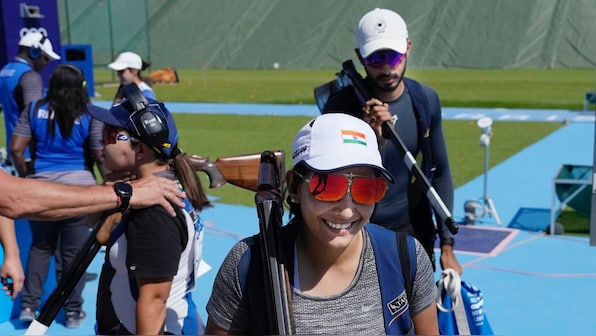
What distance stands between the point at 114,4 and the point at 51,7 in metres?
55.1

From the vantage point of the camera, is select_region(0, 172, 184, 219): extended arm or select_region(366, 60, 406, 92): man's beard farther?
select_region(366, 60, 406, 92): man's beard

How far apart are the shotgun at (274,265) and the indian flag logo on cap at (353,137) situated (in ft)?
0.89

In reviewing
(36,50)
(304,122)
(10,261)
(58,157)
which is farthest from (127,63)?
(304,122)

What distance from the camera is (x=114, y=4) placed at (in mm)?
66375

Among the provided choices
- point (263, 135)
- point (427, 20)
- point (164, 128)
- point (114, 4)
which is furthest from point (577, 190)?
point (114, 4)

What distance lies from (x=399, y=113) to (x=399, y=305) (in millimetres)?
1876

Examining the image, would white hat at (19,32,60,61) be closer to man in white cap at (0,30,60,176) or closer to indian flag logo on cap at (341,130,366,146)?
man in white cap at (0,30,60,176)

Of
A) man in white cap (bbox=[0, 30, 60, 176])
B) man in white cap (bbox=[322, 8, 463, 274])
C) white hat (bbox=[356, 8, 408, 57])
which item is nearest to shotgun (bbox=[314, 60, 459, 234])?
man in white cap (bbox=[322, 8, 463, 274])

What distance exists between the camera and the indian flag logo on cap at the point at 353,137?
85.6 inches

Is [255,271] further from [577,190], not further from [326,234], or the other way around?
[577,190]

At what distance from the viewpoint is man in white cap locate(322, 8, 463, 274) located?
3900mm

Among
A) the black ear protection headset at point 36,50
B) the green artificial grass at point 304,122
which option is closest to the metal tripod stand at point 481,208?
the green artificial grass at point 304,122

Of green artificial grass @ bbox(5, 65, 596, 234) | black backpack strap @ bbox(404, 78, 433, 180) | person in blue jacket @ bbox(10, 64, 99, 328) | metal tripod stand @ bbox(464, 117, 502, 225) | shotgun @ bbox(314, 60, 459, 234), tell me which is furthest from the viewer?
green artificial grass @ bbox(5, 65, 596, 234)

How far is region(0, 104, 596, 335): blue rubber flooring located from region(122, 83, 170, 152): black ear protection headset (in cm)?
276
